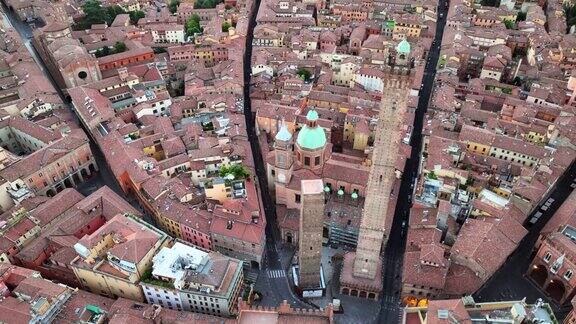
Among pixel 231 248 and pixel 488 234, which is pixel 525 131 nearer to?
pixel 488 234

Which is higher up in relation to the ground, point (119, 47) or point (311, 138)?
point (119, 47)

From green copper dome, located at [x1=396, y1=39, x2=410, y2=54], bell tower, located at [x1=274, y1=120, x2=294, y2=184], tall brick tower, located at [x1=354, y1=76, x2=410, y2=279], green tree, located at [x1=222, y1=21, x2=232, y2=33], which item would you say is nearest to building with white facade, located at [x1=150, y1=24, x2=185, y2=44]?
green tree, located at [x1=222, y1=21, x2=232, y2=33]

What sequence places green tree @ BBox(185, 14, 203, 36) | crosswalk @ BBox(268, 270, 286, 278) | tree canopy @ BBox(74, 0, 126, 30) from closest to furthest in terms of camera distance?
crosswalk @ BBox(268, 270, 286, 278) → green tree @ BBox(185, 14, 203, 36) → tree canopy @ BBox(74, 0, 126, 30)

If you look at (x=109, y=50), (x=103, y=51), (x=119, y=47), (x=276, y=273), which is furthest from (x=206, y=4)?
(x=276, y=273)

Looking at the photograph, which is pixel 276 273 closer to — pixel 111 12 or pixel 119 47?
pixel 119 47

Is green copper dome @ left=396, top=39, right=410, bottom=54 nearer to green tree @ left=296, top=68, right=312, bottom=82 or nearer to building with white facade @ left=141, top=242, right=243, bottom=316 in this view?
building with white facade @ left=141, top=242, right=243, bottom=316

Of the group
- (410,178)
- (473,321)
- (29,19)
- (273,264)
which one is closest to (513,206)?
(410,178)

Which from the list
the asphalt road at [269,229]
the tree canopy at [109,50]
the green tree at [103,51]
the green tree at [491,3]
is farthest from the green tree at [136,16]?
the green tree at [491,3]
